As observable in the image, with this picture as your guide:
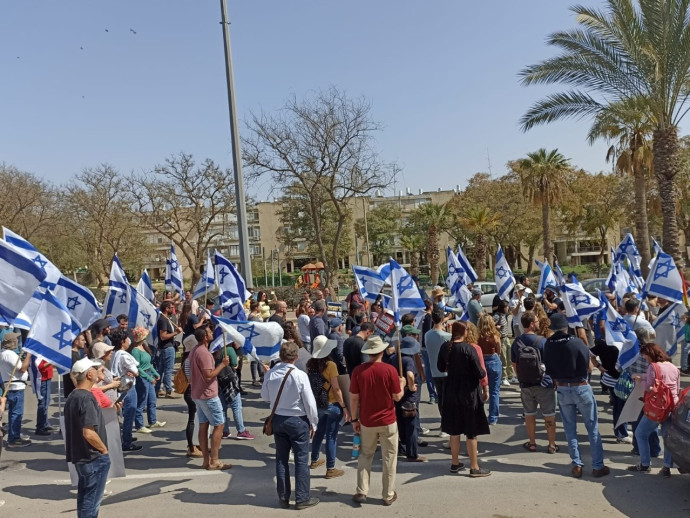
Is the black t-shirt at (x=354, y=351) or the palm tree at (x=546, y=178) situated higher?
the palm tree at (x=546, y=178)

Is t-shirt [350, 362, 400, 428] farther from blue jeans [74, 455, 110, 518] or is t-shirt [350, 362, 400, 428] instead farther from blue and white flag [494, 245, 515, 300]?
blue and white flag [494, 245, 515, 300]

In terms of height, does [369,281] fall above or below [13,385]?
above

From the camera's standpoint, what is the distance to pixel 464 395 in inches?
269

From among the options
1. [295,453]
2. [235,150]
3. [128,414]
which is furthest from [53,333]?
[235,150]

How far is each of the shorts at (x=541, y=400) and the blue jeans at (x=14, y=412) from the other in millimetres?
6669

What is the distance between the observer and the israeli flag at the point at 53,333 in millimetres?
6516

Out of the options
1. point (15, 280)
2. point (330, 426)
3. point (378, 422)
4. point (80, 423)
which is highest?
point (15, 280)

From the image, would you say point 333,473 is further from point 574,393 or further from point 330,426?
point 574,393

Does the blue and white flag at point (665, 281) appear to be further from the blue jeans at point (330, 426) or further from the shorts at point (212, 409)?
the shorts at point (212, 409)

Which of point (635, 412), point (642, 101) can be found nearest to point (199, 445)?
point (635, 412)

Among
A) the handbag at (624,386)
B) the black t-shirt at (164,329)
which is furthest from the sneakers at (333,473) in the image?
the black t-shirt at (164,329)

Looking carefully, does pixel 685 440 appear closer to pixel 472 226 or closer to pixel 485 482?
pixel 485 482

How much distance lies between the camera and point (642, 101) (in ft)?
53.9

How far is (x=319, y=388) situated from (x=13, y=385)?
A: 437 centimetres
